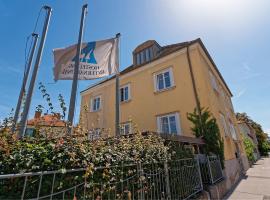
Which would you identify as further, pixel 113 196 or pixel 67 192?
pixel 113 196

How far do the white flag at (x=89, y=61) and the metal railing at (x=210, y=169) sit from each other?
596 centimetres

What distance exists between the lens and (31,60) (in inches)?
312

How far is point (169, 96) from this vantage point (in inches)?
462

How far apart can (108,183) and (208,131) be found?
7665mm

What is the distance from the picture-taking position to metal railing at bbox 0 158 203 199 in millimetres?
2604

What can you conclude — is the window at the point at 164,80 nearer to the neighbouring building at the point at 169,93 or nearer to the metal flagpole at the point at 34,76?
the neighbouring building at the point at 169,93

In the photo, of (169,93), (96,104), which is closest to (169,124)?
(169,93)

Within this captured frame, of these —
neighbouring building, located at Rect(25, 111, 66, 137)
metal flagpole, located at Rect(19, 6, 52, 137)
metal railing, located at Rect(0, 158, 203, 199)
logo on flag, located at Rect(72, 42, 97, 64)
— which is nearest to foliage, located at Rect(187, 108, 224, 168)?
metal railing, located at Rect(0, 158, 203, 199)

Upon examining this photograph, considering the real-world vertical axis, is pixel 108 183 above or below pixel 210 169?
above

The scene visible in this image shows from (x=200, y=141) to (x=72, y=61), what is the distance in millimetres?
7300

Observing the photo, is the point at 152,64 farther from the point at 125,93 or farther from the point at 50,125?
the point at 50,125

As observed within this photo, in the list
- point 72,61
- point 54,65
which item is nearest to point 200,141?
point 72,61

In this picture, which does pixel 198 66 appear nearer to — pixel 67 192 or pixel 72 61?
pixel 72 61

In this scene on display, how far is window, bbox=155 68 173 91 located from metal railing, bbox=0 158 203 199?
698 centimetres
